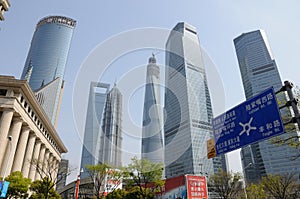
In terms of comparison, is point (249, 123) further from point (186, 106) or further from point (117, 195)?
point (117, 195)

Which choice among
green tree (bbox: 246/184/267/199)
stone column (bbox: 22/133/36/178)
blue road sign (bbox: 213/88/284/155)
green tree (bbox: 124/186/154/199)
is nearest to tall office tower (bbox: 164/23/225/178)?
green tree (bbox: 124/186/154/199)

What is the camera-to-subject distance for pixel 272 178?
30.3 metres

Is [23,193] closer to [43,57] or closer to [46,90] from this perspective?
[46,90]

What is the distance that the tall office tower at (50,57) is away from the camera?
93.5 metres

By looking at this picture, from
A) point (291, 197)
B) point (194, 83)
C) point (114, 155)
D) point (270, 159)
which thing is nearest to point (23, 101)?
point (194, 83)

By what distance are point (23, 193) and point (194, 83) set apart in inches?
1006

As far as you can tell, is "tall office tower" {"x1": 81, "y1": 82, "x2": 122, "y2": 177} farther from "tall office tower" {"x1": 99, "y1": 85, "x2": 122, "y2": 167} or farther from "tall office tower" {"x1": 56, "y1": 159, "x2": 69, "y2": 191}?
"tall office tower" {"x1": 56, "y1": 159, "x2": 69, "y2": 191}

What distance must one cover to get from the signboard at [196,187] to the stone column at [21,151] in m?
26.5

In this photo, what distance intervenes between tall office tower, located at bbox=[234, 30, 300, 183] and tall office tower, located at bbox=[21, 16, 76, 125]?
85.8 m

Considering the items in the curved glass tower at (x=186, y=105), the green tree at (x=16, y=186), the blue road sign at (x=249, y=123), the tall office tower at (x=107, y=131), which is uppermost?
the tall office tower at (x=107, y=131)

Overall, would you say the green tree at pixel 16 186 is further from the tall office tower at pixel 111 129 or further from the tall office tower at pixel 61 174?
the tall office tower at pixel 111 129

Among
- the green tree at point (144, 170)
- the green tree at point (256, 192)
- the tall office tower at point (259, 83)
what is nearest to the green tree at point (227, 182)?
the green tree at point (256, 192)

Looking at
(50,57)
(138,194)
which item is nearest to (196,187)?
(138,194)

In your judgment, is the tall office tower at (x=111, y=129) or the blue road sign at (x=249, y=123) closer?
the blue road sign at (x=249, y=123)
